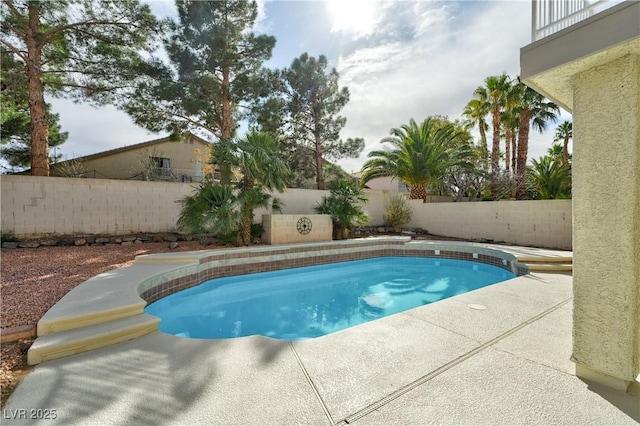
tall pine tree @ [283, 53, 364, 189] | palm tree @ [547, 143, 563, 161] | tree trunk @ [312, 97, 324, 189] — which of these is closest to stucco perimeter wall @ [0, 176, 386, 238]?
tree trunk @ [312, 97, 324, 189]

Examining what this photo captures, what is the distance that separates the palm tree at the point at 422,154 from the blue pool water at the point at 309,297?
6925mm

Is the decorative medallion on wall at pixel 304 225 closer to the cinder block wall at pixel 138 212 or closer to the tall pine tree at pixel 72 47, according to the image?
the cinder block wall at pixel 138 212

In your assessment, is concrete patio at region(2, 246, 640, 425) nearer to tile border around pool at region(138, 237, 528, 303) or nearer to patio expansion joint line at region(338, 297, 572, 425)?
patio expansion joint line at region(338, 297, 572, 425)

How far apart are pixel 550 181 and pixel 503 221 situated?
4.79m

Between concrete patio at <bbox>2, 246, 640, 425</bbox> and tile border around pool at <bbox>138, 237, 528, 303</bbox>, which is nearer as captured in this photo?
concrete patio at <bbox>2, 246, 640, 425</bbox>

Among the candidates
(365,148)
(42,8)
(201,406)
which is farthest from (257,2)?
(201,406)

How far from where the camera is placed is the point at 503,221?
12.6 meters

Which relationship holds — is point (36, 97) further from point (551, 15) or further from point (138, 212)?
point (551, 15)

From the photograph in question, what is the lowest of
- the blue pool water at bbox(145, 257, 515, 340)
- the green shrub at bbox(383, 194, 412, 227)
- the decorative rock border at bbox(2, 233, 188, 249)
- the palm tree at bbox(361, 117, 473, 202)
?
the blue pool water at bbox(145, 257, 515, 340)

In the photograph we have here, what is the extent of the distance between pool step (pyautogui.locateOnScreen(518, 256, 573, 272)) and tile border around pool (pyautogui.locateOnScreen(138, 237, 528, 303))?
0.21 meters

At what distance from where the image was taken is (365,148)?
19.3 metres

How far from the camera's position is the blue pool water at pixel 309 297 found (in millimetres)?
5148

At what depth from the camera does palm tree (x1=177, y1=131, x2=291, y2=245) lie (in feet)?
28.9

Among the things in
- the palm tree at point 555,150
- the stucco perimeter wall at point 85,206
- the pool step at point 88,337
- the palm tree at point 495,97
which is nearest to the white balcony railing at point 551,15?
the pool step at point 88,337
